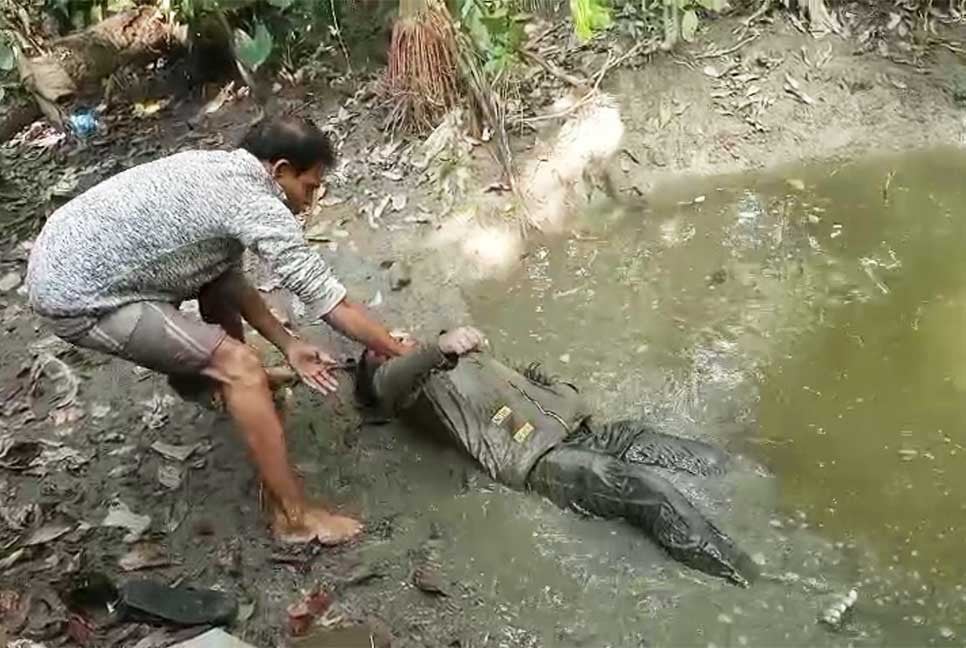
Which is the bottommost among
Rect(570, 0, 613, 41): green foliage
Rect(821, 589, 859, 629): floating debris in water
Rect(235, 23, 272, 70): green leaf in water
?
Rect(821, 589, 859, 629): floating debris in water

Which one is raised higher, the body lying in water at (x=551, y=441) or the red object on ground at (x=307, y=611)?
the body lying in water at (x=551, y=441)

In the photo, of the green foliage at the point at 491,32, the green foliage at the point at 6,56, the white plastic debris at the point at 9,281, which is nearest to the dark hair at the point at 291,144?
the green foliage at the point at 491,32

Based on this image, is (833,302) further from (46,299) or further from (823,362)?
(46,299)

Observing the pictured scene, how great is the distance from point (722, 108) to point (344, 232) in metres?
2.01

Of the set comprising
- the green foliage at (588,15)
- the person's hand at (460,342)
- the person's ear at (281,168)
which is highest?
the person's ear at (281,168)

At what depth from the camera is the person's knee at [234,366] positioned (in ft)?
10.8

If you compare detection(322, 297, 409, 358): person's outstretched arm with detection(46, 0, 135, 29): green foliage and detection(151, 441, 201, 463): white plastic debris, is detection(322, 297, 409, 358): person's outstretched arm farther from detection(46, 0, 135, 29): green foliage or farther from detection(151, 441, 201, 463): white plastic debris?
detection(46, 0, 135, 29): green foliage

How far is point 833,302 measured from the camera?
4.34 m

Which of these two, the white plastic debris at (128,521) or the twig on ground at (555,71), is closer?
the white plastic debris at (128,521)

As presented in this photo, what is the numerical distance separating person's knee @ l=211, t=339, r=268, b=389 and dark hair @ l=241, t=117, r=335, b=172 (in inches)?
22.2

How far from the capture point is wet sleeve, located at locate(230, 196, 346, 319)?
311 cm

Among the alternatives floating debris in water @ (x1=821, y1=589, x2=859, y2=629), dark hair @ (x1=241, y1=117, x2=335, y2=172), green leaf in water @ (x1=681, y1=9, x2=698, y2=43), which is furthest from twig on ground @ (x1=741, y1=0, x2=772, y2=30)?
floating debris in water @ (x1=821, y1=589, x2=859, y2=629)

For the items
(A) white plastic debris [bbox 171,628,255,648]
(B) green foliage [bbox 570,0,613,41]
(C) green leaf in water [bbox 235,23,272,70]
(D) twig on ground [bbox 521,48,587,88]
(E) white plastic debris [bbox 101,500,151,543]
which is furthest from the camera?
(C) green leaf in water [bbox 235,23,272,70]

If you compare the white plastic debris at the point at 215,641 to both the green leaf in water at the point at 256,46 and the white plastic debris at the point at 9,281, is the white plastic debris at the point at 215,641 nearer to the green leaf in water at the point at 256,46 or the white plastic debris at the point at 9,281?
the white plastic debris at the point at 9,281
